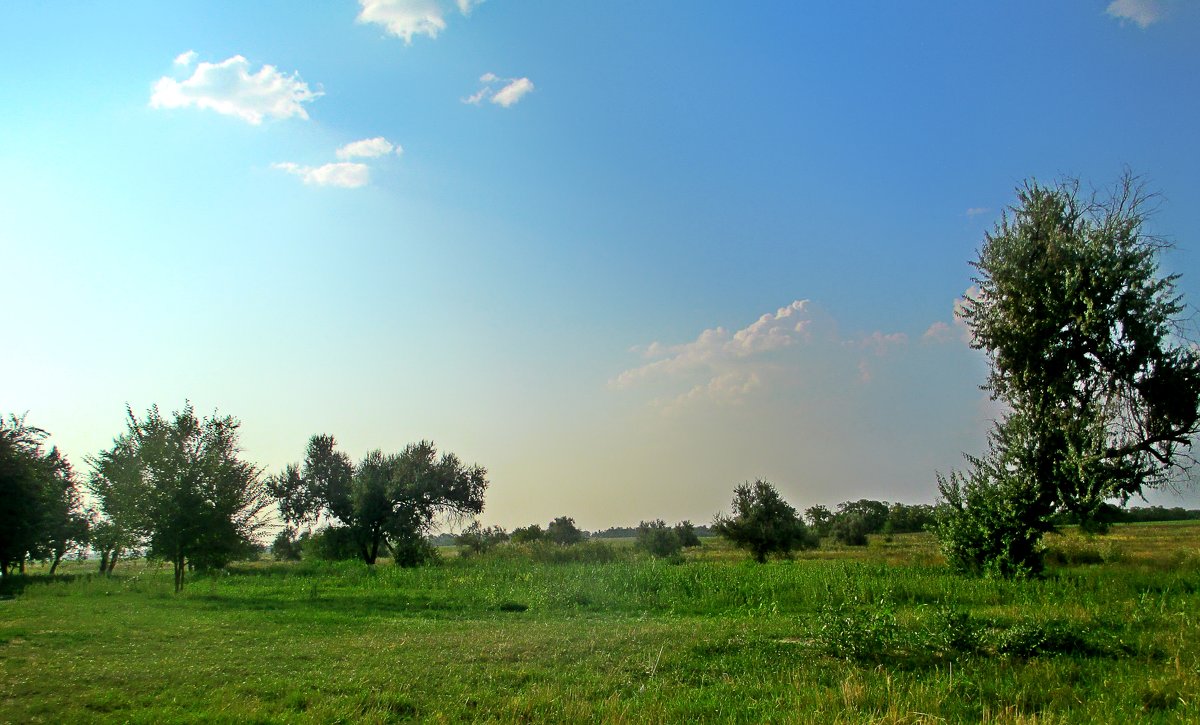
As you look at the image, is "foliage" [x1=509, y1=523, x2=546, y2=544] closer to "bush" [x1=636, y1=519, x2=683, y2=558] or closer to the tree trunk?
"bush" [x1=636, y1=519, x2=683, y2=558]

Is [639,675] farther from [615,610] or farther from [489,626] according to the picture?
[615,610]

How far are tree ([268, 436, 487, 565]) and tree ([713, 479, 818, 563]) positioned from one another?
21.3 meters

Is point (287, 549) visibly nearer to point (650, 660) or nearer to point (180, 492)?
point (180, 492)

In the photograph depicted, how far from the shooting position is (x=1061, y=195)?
24188 millimetres

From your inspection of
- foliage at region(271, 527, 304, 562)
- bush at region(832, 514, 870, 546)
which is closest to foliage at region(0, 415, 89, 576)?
foliage at region(271, 527, 304, 562)

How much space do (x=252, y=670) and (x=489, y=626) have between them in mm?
6748

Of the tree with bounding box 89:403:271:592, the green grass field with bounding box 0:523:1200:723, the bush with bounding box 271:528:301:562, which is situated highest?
the tree with bounding box 89:403:271:592

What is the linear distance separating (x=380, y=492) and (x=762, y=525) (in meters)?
28.5


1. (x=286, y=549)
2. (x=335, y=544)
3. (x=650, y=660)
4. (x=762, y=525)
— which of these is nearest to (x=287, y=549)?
(x=286, y=549)

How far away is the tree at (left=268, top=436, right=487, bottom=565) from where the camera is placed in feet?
165

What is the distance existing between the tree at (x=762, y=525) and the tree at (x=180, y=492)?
26960 mm

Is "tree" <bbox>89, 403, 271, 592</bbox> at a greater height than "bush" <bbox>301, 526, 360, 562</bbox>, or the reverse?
"tree" <bbox>89, 403, 271, 592</bbox>

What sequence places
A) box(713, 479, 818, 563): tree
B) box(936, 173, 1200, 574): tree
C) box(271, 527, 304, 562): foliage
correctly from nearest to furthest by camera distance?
box(936, 173, 1200, 574): tree, box(713, 479, 818, 563): tree, box(271, 527, 304, 562): foliage

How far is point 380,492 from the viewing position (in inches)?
1996
